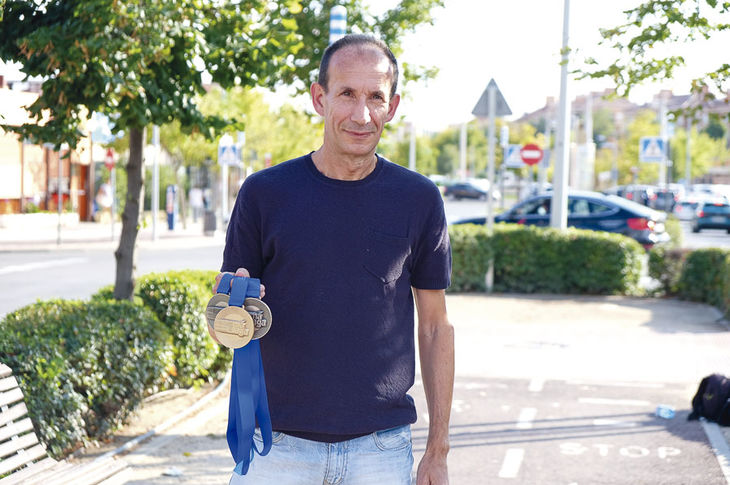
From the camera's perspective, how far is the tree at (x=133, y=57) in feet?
20.2

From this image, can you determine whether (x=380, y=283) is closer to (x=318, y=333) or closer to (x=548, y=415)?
(x=318, y=333)

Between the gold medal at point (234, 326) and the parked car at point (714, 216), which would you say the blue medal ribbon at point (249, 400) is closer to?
the gold medal at point (234, 326)

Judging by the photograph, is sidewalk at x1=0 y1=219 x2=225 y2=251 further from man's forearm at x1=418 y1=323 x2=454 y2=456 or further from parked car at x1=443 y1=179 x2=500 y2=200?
parked car at x1=443 y1=179 x2=500 y2=200

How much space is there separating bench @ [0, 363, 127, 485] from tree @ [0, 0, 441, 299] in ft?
8.79

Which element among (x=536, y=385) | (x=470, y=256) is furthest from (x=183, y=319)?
(x=470, y=256)

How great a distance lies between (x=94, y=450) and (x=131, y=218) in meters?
2.41

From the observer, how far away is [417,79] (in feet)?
40.5

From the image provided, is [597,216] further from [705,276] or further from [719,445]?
[719,445]

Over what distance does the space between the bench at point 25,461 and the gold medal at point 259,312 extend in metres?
1.76

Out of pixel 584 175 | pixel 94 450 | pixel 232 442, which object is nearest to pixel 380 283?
pixel 232 442

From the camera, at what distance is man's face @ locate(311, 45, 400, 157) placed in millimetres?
2566

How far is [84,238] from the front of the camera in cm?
2759

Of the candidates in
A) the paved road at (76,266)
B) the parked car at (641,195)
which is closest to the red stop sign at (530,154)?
the paved road at (76,266)

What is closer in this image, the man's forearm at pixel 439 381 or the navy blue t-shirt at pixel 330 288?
the navy blue t-shirt at pixel 330 288
